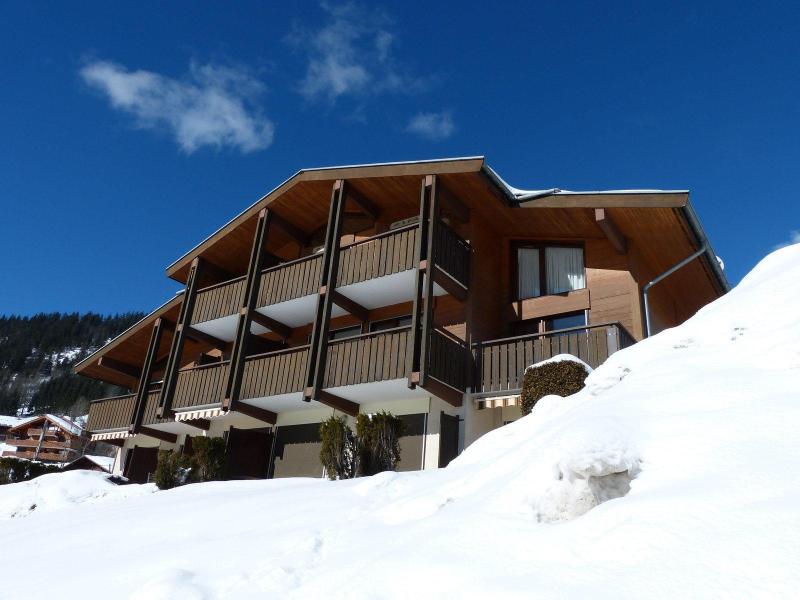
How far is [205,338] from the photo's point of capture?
880 inches

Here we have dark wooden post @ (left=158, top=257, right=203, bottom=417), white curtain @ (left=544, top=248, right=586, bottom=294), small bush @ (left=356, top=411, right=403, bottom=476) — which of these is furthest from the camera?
dark wooden post @ (left=158, top=257, right=203, bottom=417)

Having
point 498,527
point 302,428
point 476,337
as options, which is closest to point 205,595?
point 498,527

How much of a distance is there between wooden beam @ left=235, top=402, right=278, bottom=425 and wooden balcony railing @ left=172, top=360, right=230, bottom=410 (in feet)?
2.35

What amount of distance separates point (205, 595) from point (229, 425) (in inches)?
602

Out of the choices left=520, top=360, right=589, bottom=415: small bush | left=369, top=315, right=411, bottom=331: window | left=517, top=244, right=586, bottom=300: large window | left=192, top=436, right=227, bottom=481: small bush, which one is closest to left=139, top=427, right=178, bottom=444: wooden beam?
left=192, top=436, right=227, bottom=481: small bush

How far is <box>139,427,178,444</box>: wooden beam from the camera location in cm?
2231

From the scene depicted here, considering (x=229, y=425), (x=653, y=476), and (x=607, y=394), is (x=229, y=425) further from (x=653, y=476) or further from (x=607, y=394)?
(x=653, y=476)

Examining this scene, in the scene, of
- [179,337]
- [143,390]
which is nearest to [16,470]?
[143,390]

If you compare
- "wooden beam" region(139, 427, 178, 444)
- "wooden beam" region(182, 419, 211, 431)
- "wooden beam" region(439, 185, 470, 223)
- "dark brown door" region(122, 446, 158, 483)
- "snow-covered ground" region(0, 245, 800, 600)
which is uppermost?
"wooden beam" region(439, 185, 470, 223)

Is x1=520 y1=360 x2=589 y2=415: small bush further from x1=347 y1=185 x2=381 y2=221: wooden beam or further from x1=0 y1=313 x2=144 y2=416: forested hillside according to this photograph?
x1=0 y1=313 x2=144 y2=416: forested hillside

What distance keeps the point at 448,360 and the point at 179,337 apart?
409 inches

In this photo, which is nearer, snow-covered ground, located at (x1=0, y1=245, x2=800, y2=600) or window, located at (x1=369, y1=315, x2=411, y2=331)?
snow-covered ground, located at (x1=0, y1=245, x2=800, y2=600)

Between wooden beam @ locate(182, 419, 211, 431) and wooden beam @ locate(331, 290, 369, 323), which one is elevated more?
wooden beam @ locate(331, 290, 369, 323)

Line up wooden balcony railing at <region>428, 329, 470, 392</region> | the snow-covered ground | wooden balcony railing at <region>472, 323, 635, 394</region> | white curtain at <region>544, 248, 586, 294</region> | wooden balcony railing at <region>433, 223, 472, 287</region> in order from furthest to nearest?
1. white curtain at <region>544, 248, 586, 294</region>
2. wooden balcony railing at <region>433, 223, 472, 287</region>
3. wooden balcony railing at <region>428, 329, 470, 392</region>
4. wooden balcony railing at <region>472, 323, 635, 394</region>
5. the snow-covered ground
